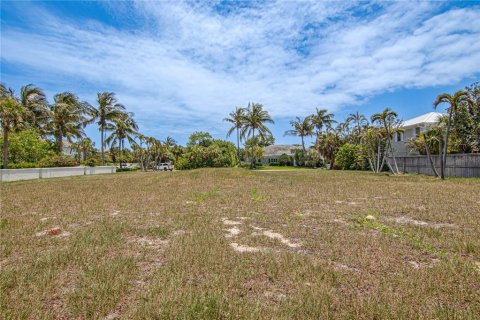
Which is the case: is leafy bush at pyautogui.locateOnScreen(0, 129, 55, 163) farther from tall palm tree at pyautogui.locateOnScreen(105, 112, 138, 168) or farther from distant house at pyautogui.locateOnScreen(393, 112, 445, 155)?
distant house at pyautogui.locateOnScreen(393, 112, 445, 155)

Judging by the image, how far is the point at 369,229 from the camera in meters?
6.09

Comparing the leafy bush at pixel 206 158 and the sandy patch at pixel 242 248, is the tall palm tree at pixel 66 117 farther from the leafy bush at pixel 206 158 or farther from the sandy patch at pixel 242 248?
the sandy patch at pixel 242 248

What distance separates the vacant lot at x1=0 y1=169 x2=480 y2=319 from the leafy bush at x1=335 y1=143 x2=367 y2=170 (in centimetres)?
2934

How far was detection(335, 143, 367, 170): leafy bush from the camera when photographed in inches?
1410

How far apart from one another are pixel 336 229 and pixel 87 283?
472 centimetres

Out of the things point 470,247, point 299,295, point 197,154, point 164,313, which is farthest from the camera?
point 197,154

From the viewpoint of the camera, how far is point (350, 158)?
38.4 m

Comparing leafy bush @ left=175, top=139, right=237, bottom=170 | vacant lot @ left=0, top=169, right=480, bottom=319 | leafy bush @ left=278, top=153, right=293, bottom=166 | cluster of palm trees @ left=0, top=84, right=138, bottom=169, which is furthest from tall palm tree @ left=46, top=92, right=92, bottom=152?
leafy bush @ left=278, top=153, right=293, bottom=166

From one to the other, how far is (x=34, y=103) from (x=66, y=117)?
4.44 meters

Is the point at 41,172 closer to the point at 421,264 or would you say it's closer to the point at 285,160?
the point at 421,264

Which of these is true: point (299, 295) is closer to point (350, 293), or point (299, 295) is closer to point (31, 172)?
point (350, 293)

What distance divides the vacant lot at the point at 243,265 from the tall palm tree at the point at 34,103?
28.7 m

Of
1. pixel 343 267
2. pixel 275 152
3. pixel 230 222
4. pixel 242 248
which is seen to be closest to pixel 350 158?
pixel 275 152

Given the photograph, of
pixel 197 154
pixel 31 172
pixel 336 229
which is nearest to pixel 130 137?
pixel 197 154
